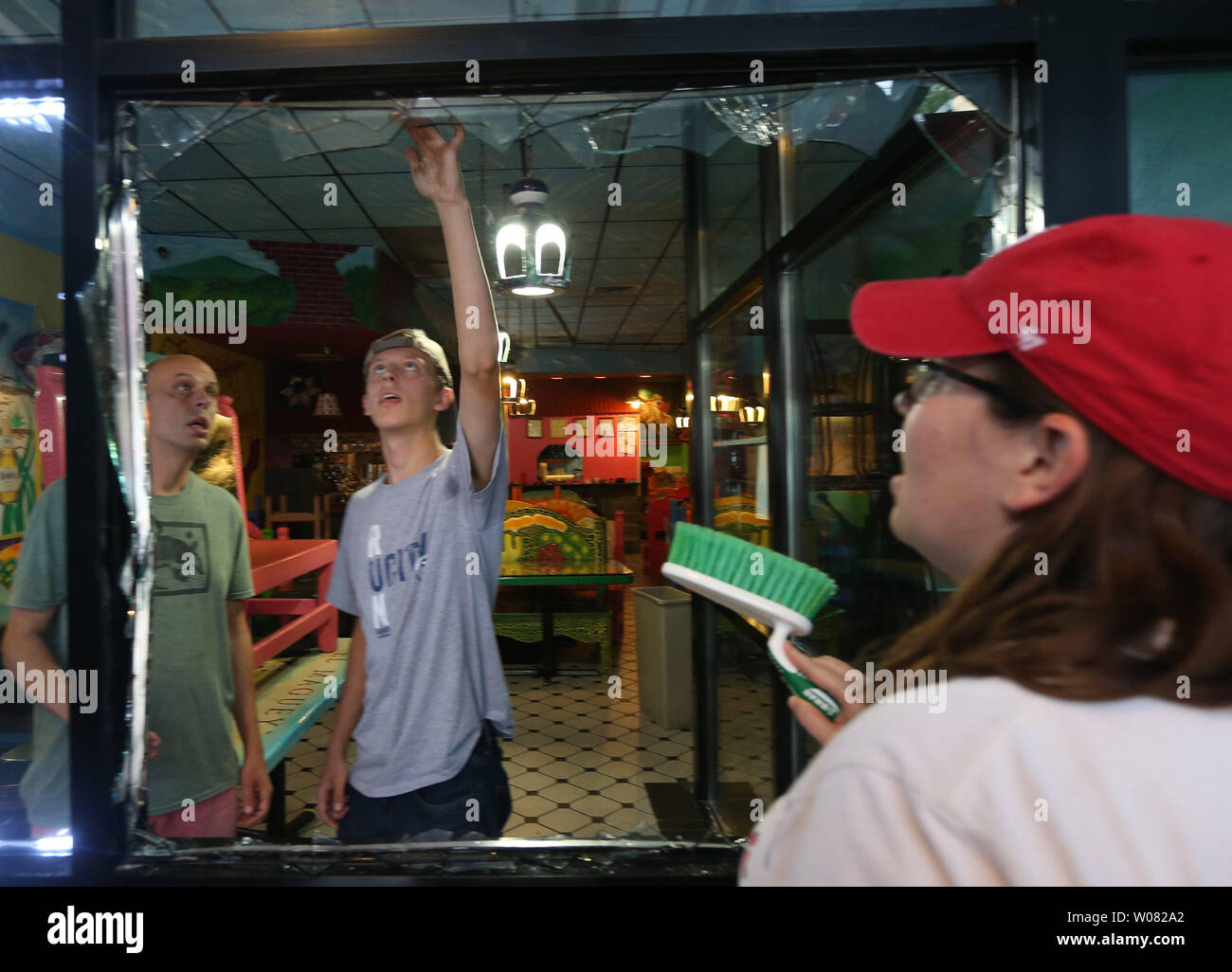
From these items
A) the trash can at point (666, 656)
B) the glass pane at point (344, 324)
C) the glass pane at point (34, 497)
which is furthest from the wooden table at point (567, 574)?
the glass pane at point (34, 497)

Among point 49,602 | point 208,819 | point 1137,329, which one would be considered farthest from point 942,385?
point 208,819

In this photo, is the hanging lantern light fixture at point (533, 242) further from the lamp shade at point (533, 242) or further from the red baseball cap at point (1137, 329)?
the red baseball cap at point (1137, 329)

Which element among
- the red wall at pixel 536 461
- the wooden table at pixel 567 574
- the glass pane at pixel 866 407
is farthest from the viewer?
the red wall at pixel 536 461

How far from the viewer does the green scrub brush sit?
1011 mm

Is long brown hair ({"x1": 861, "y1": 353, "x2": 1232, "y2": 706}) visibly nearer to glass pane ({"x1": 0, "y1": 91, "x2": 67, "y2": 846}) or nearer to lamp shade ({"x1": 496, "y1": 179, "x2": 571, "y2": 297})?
glass pane ({"x1": 0, "y1": 91, "x2": 67, "y2": 846})

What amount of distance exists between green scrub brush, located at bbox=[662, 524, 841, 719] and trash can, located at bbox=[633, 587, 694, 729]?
2805 mm

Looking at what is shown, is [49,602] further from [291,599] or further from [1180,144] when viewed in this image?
[1180,144]

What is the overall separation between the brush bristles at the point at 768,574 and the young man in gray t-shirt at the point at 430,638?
58 centimetres

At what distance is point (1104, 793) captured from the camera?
50 cm

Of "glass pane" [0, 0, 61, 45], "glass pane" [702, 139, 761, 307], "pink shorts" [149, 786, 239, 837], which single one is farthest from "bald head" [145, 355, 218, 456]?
"glass pane" [702, 139, 761, 307]

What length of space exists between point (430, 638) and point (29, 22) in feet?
4.16

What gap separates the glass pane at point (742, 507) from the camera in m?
2.45
